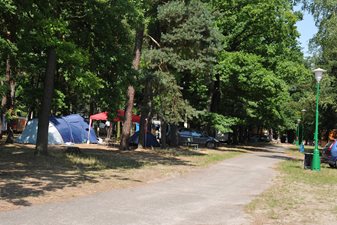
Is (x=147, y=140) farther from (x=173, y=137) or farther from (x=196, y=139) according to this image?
(x=196, y=139)

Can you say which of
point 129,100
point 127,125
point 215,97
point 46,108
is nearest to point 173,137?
point 127,125

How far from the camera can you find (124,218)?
8250 millimetres

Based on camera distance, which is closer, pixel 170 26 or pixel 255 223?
pixel 255 223

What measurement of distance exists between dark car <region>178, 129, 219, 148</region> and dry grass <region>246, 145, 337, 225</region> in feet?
86.9

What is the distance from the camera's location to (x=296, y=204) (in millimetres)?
10867

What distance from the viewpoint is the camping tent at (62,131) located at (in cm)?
3158

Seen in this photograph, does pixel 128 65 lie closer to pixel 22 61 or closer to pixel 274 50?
pixel 22 61

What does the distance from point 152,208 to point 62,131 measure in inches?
981

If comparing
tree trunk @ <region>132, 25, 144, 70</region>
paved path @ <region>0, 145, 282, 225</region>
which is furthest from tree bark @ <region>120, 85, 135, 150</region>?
paved path @ <region>0, 145, 282, 225</region>

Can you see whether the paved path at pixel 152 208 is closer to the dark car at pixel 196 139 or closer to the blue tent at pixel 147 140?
the blue tent at pixel 147 140

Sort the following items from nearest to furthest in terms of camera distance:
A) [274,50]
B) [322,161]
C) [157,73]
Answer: [322,161] < [157,73] < [274,50]

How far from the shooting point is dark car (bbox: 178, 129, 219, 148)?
140ft

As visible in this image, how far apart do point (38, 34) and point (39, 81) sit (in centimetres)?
2177

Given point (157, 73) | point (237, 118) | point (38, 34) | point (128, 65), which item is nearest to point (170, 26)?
point (157, 73)
